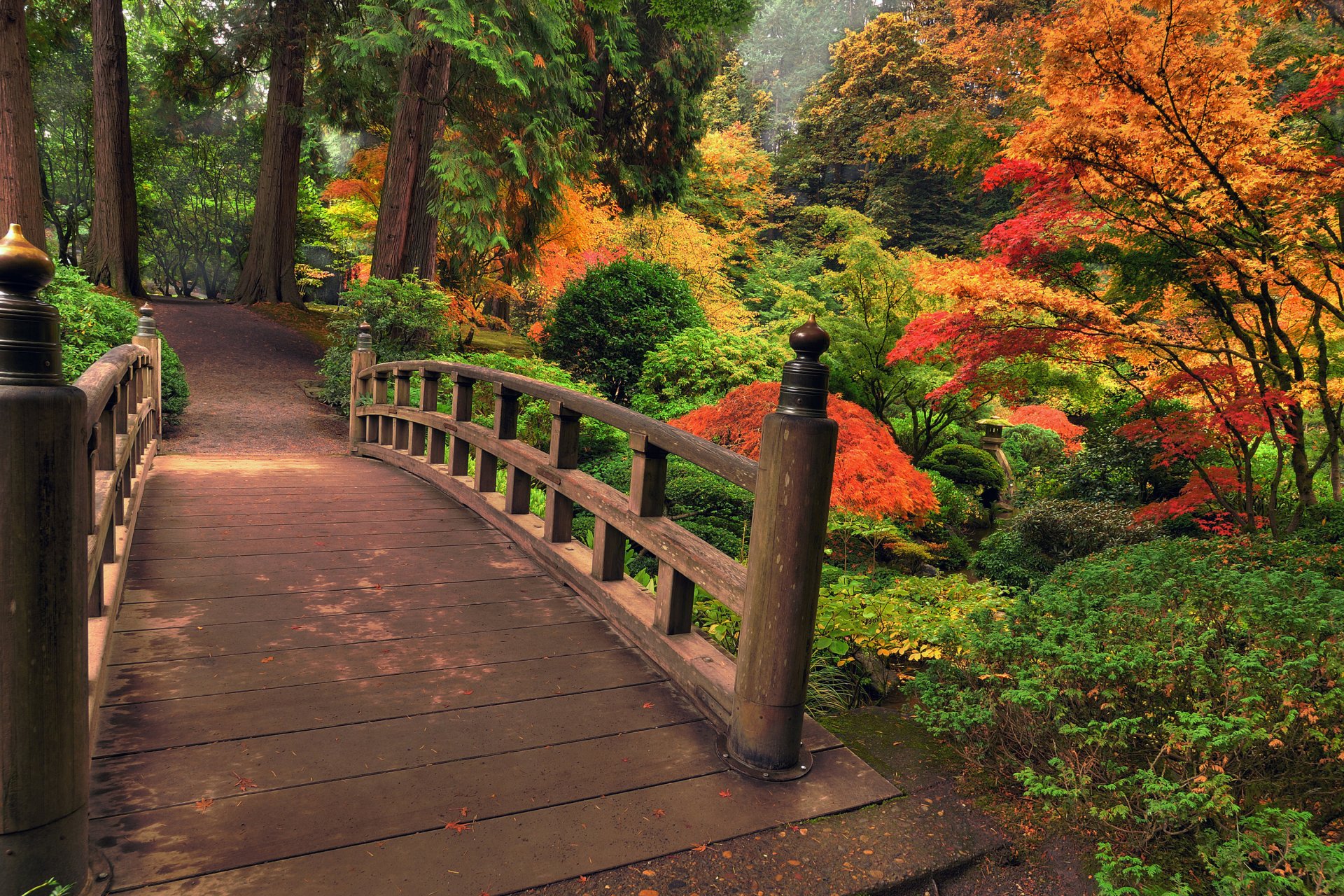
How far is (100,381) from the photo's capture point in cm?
271

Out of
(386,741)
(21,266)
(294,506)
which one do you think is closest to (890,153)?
(294,506)

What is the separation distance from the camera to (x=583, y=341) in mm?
12883

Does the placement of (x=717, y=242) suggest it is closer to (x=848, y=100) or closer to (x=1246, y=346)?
(x=848, y=100)

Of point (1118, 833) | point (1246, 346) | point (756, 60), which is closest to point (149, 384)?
point (1118, 833)

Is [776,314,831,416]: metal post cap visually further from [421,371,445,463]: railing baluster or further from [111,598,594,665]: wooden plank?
[421,371,445,463]: railing baluster

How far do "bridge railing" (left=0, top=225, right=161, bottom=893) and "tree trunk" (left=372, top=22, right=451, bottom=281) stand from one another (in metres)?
11.5

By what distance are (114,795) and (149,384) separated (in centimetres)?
533

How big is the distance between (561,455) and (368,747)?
1.60 m

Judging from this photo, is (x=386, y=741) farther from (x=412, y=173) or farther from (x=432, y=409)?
(x=412, y=173)

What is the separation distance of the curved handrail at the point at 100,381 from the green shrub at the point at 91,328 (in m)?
5.03

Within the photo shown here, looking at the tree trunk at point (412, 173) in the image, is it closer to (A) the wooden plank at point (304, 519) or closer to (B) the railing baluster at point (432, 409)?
(B) the railing baluster at point (432, 409)

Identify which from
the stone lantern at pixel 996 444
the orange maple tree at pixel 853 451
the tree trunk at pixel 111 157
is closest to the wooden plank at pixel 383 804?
the orange maple tree at pixel 853 451

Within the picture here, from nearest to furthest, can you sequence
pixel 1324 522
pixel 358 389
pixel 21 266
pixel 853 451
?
1. pixel 21 266
2. pixel 853 451
3. pixel 1324 522
4. pixel 358 389

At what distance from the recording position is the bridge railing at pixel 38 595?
4.93 ft
